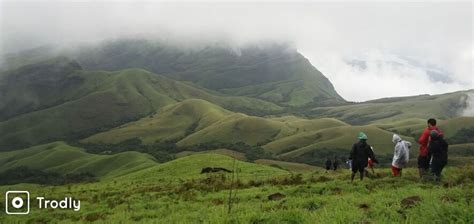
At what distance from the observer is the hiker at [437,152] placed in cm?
2111

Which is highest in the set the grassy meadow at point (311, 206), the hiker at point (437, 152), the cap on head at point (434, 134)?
the cap on head at point (434, 134)

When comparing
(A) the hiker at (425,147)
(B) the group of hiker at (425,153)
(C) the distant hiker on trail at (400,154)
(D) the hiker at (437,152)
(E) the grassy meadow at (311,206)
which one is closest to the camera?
(E) the grassy meadow at (311,206)

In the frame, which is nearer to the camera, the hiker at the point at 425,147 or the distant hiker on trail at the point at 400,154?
the hiker at the point at 425,147

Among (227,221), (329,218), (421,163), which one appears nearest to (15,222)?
(227,221)

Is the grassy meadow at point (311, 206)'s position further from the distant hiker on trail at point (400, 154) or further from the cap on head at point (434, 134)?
the cap on head at point (434, 134)

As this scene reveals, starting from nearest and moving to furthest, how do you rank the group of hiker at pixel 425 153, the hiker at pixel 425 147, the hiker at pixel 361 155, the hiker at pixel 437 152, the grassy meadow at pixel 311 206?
1. the grassy meadow at pixel 311 206
2. the hiker at pixel 437 152
3. the group of hiker at pixel 425 153
4. the hiker at pixel 425 147
5. the hiker at pixel 361 155

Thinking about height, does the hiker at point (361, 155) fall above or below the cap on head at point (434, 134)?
below

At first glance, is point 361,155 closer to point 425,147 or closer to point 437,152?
point 425,147

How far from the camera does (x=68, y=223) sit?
19641 millimetres

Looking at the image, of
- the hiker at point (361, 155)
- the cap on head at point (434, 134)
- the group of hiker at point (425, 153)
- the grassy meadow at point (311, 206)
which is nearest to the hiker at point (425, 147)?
the group of hiker at point (425, 153)

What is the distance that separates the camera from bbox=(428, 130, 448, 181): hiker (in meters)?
21.1

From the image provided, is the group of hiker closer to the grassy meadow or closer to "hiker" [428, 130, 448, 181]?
"hiker" [428, 130, 448, 181]

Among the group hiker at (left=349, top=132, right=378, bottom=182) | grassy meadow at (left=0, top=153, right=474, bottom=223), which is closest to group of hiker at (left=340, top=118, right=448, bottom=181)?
hiker at (left=349, top=132, right=378, bottom=182)

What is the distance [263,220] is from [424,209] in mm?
4211
